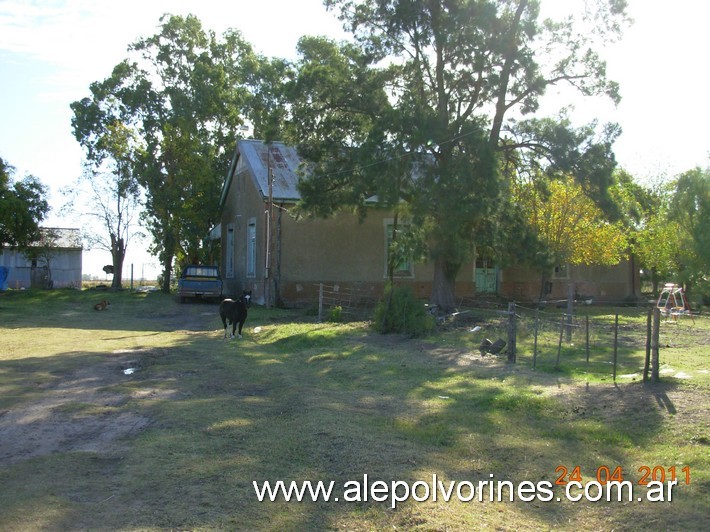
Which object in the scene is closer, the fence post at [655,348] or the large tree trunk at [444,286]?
the fence post at [655,348]

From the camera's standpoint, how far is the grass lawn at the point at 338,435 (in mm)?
5043

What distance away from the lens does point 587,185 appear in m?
20.6

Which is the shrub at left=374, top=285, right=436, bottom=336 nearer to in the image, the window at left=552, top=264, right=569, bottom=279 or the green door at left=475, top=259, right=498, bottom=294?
the green door at left=475, top=259, right=498, bottom=294

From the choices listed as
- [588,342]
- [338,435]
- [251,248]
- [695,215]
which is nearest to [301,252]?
[251,248]

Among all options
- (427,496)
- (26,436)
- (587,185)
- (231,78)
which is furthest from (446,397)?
(231,78)

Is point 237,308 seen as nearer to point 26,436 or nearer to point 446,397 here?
point 446,397

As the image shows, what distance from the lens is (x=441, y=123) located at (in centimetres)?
1941

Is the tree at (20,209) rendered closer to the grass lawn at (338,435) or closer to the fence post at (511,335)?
the grass lawn at (338,435)

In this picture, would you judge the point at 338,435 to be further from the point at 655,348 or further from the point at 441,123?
the point at 441,123

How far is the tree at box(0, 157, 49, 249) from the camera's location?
3238 cm

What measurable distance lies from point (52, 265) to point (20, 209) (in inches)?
636

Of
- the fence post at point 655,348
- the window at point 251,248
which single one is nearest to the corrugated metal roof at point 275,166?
the window at point 251,248

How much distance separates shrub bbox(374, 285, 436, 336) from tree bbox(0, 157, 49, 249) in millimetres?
23053

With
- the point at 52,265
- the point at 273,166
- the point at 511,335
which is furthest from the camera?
the point at 52,265
